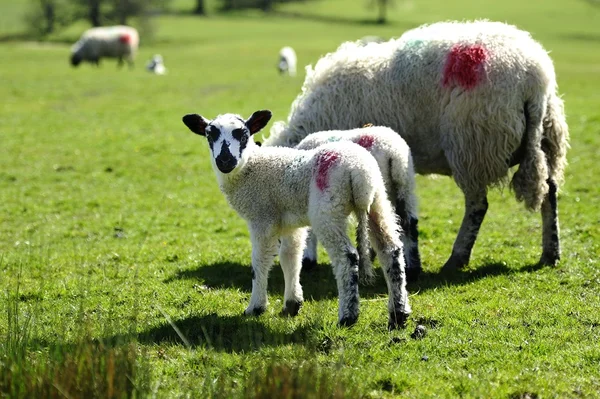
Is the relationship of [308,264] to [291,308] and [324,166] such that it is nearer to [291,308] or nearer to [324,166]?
[291,308]

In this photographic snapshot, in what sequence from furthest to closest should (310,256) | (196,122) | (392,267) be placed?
1. (310,256)
2. (196,122)
3. (392,267)

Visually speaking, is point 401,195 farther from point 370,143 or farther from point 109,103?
point 109,103

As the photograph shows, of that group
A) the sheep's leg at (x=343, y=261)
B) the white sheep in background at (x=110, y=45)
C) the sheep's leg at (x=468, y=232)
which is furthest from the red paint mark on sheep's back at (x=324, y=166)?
the white sheep in background at (x=110, y=45)

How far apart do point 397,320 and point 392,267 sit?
20.1 inches

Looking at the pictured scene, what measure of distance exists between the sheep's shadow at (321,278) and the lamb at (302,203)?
1112mm

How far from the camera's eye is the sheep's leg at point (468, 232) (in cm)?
998

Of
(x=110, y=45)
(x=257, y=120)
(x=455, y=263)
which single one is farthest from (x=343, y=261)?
(x=110, y=45)

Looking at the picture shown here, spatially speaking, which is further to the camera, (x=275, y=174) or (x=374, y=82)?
(x=374, y=82)

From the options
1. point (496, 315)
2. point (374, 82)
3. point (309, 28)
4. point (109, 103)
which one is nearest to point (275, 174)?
point (496, 315)

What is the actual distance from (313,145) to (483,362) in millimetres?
3421

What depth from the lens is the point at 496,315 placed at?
783 cm

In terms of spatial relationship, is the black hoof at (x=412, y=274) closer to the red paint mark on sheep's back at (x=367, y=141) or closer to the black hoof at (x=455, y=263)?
the black hoof at (x=455, y=263)

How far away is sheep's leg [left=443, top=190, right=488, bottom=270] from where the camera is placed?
32.7ft

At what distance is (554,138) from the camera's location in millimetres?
10320
